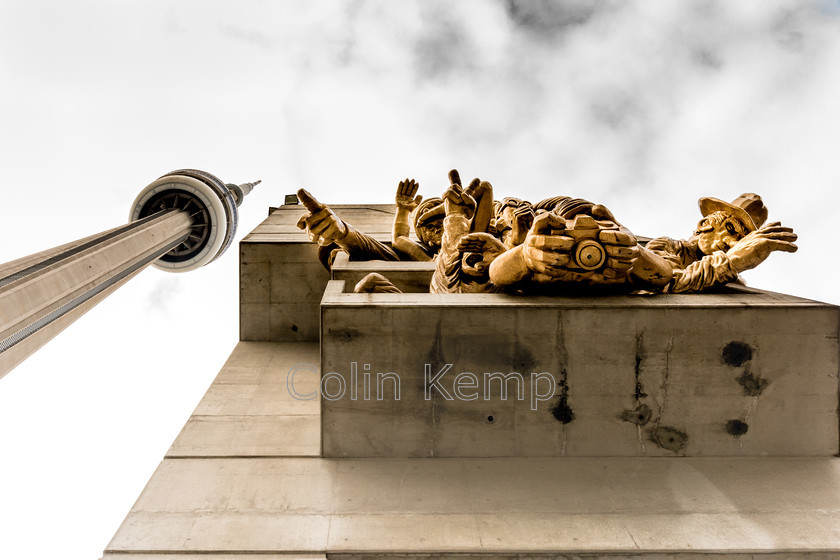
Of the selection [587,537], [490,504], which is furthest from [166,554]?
[587,537]

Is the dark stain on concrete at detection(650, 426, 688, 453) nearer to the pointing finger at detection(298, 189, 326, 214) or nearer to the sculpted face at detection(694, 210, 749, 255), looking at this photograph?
the sculpted face at detection(694, 210, 749, 255)

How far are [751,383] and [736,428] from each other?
1.69 ft

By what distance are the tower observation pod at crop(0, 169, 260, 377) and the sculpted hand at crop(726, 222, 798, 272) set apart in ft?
30.9

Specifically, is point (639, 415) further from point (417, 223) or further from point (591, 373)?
point (417, 223)

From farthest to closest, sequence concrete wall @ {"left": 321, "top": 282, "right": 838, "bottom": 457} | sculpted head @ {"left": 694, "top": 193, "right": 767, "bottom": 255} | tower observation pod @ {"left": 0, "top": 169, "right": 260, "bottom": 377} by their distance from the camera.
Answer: tower observation pod @ {"left": 0, "top": 169, "right": 260, "bottom": 377}, sculpted head @ {"left": 694, "top": 193, "right": 767, "bottom": 255}, concrete wall @ {"left": 321, "top": 282, "right": 838, "bottom": 457}

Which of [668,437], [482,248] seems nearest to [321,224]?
[482,248]

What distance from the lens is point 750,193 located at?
693cm

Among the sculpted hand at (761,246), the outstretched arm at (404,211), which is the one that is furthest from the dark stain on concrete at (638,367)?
the outstretched arm at (404,211)

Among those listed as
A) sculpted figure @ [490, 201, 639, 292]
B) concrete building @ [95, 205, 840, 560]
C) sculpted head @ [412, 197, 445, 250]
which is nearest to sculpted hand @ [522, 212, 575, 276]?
sculpted figure @ [490, 201, 639, 292]

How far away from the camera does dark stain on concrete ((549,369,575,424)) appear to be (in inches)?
210

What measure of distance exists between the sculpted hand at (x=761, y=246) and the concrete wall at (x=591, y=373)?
744 mm

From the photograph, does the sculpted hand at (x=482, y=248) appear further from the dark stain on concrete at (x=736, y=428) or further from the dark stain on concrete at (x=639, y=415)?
the dark stain on concrete at (x=736, y=428)

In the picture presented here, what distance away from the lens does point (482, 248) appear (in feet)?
20.0

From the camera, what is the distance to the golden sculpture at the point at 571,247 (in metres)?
4.93
